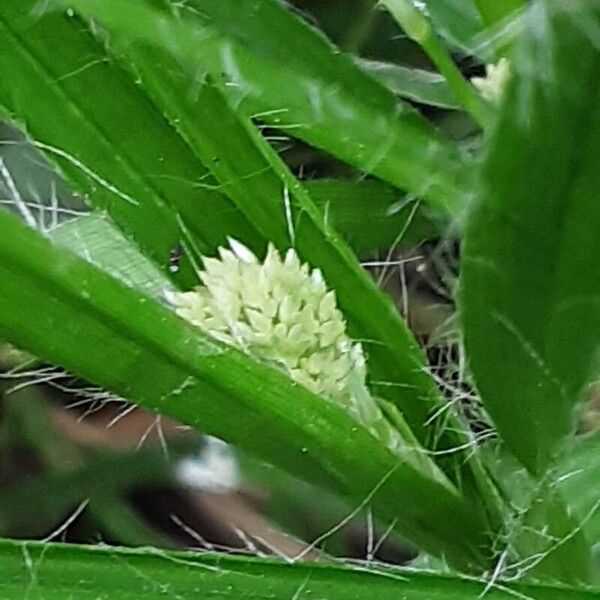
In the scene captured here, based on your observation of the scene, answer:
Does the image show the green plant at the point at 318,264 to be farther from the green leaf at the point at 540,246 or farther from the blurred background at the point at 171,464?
the blurred background at the point at 171,464

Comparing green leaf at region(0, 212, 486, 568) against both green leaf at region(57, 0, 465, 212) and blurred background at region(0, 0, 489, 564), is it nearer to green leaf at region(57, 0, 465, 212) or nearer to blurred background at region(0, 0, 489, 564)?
green leaf at region(57, 0, 465, 212)

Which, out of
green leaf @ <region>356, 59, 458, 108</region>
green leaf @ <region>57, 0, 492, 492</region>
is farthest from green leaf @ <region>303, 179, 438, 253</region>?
green leaf @ <region>57, 0, 492, 492</region>

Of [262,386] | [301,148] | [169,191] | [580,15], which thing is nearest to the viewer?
[580,15]

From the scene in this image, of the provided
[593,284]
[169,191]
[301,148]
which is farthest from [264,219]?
[301,148]

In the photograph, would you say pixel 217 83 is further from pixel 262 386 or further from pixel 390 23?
pixel 390 23

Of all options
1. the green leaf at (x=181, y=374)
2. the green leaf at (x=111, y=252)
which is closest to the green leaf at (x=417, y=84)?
the green leaf at (x=111, y=252)

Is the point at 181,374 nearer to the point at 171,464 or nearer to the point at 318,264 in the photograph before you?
the point at 318,264
